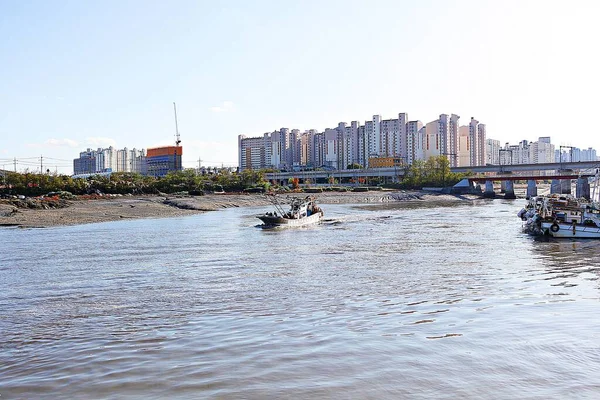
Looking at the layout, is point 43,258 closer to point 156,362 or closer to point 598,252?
point 156,362

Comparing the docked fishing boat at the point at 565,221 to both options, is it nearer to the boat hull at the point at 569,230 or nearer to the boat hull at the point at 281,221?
the boat hull at the point at 569,230

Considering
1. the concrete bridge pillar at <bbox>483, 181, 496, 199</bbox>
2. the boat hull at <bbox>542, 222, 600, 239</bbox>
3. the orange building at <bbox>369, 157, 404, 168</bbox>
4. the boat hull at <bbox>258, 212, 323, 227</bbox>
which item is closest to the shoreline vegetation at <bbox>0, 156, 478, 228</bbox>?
the concrete bridge pillar at <bbox>483, 181, 496, 199</bbox>

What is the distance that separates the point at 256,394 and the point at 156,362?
2.40 metres

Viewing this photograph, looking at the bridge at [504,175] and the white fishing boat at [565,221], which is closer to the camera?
the white fishing boat at [565,221]

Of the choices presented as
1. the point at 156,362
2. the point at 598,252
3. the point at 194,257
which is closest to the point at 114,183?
the point at 194,257

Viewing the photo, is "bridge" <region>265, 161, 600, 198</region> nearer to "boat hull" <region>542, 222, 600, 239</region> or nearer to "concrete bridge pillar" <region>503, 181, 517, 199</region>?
"concrete bridge pillar" <region>503, 181, 517, 199</region>

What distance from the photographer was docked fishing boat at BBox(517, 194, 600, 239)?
36.2 m

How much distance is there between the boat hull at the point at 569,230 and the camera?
3603cm

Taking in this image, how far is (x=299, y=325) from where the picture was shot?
12.7 metres

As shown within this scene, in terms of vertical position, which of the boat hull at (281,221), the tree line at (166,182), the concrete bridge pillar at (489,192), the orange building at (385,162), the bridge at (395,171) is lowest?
the boat hull at (281,221)

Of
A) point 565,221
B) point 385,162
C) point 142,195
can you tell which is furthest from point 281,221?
point 385,162

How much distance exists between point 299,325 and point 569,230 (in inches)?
1147

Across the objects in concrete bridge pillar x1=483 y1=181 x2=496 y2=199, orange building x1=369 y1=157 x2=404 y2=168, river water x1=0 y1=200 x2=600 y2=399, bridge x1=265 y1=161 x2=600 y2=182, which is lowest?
river water x1=0 y1=200 x2=600 y2=399

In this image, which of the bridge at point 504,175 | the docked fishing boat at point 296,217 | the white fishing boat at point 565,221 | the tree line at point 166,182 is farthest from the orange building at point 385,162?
the white fishing boat at point 565,221
